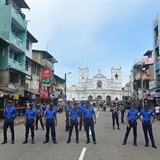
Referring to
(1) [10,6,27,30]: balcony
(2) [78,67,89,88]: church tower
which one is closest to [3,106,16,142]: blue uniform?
(1) [10,6,27,30]: balcony

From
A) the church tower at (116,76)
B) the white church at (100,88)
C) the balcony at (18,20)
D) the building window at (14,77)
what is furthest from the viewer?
the church tower at (116,76)

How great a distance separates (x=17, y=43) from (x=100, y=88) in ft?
262

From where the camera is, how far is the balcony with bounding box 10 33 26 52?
2636 centimetres

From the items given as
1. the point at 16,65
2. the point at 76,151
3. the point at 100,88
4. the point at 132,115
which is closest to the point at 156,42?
the point at 16,65

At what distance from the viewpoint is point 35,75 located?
123ft

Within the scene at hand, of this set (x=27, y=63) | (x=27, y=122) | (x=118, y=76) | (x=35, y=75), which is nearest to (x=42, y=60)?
(x=35, y=75)

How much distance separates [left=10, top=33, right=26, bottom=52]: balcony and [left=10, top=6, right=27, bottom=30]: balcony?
5.74ft

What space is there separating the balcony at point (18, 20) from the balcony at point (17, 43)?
1.75m

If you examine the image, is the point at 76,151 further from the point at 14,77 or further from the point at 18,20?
the point at 18,20

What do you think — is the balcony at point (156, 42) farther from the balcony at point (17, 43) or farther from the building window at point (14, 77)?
the building window at point (14, 77)

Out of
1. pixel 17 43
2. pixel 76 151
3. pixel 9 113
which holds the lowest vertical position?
pixel 76 151

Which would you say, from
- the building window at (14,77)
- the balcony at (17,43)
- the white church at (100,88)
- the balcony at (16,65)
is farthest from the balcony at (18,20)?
the white church at (100,88)

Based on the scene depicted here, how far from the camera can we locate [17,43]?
91.3 ft

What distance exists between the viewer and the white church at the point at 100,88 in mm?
105375
